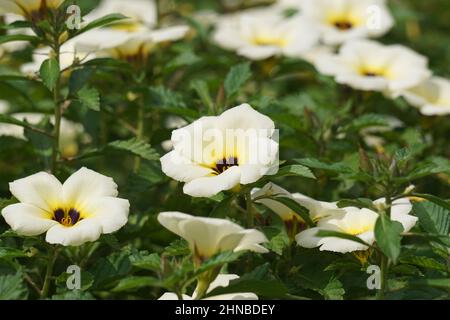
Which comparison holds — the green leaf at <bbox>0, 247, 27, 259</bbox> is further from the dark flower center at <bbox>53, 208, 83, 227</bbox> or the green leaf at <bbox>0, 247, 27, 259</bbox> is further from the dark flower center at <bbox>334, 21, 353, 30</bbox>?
the dark flower center at <bbox>334, 21, 353, 30</bbox>

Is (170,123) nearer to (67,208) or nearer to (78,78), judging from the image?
(78,78)

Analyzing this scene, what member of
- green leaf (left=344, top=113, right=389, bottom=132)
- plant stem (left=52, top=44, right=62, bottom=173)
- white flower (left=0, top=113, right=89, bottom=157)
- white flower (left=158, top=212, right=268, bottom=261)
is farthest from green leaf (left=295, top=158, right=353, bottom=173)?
white flower (left=0, top=113, right=89, bottom=157)

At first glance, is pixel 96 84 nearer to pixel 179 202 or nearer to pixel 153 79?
pixel 153 79

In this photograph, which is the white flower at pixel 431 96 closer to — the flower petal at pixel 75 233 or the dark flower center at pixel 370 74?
the dark flower center at pixel 370 74

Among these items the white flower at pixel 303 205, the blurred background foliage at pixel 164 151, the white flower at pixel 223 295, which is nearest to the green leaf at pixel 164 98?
the blurred background foliage at pixel 164 151

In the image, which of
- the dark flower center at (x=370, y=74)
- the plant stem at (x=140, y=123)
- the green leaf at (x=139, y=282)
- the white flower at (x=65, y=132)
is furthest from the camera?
the white flower at (x=65, y=132)

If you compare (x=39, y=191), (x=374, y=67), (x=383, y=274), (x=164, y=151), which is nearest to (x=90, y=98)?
(x=39, y=191)
